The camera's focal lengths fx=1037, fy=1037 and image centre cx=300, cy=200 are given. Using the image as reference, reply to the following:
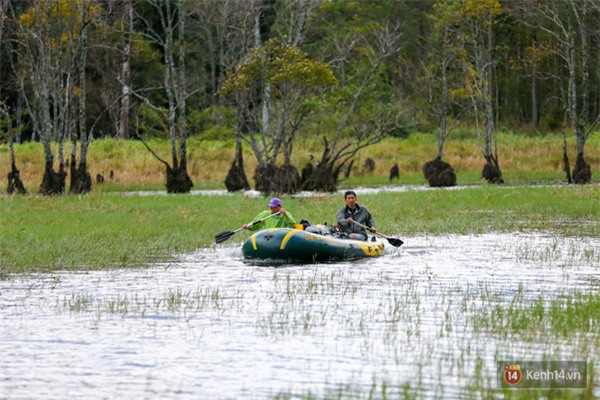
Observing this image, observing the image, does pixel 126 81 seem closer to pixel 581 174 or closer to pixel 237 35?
pixel 237 35

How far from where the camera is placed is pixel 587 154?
5534 cm

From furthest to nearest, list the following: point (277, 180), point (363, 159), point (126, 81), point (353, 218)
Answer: point (363, 159) < point (126, 81) < point (277, 180) < point (353, 218)

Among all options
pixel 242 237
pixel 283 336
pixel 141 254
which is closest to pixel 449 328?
pixel 283 336

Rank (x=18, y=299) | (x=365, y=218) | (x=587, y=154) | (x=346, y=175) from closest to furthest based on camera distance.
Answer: (x=18, y=299), (x=365, y=218), (x=346, y=175), (x=587, y=154)

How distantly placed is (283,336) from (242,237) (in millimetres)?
11746

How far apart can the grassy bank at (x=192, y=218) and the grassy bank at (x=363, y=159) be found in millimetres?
10729

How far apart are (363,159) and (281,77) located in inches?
806

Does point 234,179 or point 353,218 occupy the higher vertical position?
point 234,179

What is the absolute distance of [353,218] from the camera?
2044cm

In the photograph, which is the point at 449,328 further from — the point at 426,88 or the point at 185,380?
the point at 426,88

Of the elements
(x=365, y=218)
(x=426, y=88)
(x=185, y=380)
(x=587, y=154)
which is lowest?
(x=185, y=380)

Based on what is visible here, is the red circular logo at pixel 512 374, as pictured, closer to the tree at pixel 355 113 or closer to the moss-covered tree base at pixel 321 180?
the tree at pixel 355 113

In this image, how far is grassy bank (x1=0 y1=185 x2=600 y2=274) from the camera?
61.1 ft

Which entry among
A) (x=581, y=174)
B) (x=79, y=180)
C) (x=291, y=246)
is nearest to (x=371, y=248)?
(x=291, y=246)
